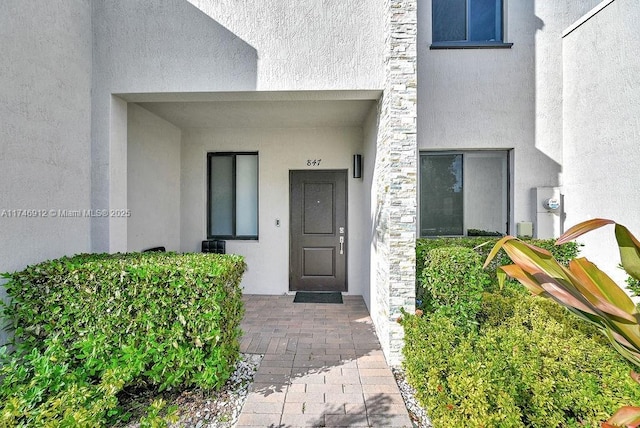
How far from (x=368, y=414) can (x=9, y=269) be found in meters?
3.30

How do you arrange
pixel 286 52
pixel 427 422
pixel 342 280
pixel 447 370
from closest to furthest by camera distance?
A: pixel 447 370 < pixel 427 422 < pixel 286 52 < pixel 342 280

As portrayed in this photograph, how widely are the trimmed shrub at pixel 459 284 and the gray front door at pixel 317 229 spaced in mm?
2567

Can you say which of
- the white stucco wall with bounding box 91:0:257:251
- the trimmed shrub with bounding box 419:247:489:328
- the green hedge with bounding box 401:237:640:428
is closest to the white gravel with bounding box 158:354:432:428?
the green hedge with bounding box 401:237:640:428

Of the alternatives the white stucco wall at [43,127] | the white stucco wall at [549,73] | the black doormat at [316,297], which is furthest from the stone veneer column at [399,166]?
Result: the white stucco wall at [43,127]

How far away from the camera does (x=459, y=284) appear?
3.20 m

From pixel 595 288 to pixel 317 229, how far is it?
14.8ft

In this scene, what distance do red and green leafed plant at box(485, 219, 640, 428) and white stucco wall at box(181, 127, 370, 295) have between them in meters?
4.08

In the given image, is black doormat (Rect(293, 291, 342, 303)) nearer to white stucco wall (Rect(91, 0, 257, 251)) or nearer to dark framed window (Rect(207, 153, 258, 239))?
dark framed window (Rect(207, 153, 258, 239))

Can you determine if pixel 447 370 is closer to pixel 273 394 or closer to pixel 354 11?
pixel 273 394

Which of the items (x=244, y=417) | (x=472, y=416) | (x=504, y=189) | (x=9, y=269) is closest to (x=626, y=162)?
(x=504, y=189)

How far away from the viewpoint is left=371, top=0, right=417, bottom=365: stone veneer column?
321cm

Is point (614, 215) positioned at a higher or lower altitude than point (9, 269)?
higher

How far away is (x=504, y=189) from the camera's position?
4.65m

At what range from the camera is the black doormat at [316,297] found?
5268mm
